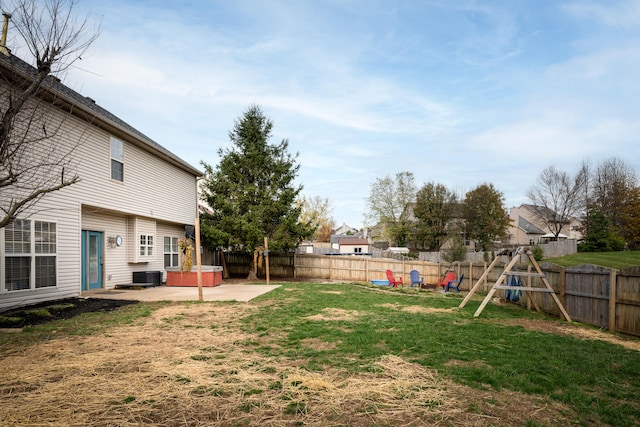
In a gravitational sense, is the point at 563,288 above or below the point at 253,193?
below

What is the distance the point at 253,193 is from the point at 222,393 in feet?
54.2

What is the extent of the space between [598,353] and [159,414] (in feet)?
20.7

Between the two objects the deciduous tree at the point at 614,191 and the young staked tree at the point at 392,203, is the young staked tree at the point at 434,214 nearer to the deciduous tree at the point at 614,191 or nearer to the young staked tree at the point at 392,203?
the young staked tree at the point at 392,203

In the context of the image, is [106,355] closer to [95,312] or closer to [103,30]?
[95,312]

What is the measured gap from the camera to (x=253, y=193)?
20016 millimetres

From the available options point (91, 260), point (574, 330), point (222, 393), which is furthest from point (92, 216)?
point (574, 330)

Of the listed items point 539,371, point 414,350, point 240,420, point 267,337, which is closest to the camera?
point 240,420

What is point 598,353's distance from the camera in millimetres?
5723

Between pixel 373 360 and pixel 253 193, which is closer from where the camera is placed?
pixel 373 360

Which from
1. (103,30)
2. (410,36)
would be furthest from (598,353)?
(410,36)

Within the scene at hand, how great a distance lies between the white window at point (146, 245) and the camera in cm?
1548

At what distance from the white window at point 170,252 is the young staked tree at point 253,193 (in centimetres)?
155

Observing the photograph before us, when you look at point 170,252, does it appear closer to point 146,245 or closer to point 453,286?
point 146,245

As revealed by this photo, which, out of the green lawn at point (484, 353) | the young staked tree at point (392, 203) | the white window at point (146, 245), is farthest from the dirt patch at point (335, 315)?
the young staked tree at point (392, 203)
